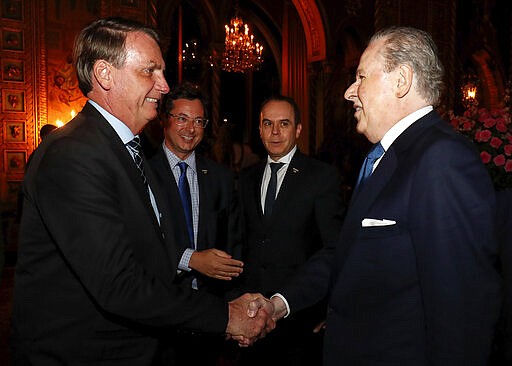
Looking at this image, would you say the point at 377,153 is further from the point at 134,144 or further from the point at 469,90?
the point at 469,90

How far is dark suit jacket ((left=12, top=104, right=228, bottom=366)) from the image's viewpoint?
4.94 feet

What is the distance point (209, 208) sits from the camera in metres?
2.98

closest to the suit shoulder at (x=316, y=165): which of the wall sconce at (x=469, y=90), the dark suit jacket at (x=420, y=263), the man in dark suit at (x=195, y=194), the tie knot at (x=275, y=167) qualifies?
the tie knot at (x=275, y=167)

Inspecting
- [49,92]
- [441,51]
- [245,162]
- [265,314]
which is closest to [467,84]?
[441,51]

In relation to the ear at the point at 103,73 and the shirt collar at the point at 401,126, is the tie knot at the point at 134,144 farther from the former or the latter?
the shirt collar at the point at 401,126

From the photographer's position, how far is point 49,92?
700 cm

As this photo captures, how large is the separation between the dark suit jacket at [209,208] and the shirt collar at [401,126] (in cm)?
149

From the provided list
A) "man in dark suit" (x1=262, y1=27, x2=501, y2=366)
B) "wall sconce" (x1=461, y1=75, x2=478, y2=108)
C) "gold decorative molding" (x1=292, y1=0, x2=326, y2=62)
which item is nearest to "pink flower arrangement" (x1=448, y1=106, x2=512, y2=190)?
"man in dark suit" (x1=262, y1=27, x2=501, y2=366)

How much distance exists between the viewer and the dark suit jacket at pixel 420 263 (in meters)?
1.36

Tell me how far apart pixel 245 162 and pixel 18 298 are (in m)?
6.43

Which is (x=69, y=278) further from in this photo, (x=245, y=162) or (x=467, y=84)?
(x=467, y=84)

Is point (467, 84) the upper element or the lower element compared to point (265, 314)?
upper

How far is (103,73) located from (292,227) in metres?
1.55

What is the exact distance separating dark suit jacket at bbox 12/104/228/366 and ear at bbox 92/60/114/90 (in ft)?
0.38
